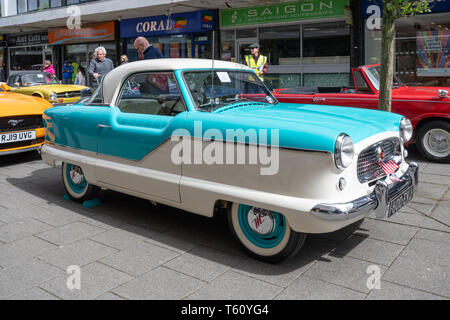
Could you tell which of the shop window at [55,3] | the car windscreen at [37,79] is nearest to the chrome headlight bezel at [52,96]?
the car windscreen at [37,79]

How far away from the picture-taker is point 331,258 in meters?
3.63

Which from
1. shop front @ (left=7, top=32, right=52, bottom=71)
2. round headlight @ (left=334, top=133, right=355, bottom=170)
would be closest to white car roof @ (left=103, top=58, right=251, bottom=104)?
round headlight @ (left=334, top=133, right=355, bottom=170)

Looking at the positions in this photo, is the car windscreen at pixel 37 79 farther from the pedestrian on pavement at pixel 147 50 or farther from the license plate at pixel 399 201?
the license plate at pixel 399 201

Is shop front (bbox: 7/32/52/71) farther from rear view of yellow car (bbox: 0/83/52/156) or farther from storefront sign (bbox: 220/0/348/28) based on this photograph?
rear view of yellow car (bbox: 0/83/52/156)

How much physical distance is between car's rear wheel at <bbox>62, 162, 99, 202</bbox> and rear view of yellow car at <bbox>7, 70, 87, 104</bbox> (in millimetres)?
5563

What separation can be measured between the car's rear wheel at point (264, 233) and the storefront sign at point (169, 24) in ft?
42.1

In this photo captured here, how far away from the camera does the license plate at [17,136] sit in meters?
7.10

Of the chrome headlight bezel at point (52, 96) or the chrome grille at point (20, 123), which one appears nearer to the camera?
the chrome grille at point (20, 123)

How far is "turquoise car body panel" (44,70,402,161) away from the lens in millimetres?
3240

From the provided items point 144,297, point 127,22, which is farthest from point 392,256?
point 127,22

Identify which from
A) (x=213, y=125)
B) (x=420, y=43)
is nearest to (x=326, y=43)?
(x=420, y=43)

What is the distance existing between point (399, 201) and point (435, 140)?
418 centimetres

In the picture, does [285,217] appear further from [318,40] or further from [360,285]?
[318,40]
